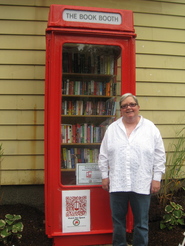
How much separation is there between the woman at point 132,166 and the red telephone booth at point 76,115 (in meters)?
0.42

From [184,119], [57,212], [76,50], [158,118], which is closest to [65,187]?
[57,212]

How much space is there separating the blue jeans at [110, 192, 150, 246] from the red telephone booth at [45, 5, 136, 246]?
365mm

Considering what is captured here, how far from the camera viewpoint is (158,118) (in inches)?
157

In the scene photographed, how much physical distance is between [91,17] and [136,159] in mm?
1596

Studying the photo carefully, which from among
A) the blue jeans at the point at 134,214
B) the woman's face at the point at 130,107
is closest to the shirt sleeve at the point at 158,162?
the blue jeans at the point at 134,214

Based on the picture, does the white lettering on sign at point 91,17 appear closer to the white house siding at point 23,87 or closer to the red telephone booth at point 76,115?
the red telephone booth at point 76,115

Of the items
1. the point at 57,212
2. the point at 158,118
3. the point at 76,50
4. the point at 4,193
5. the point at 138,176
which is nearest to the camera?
the point at 138,176

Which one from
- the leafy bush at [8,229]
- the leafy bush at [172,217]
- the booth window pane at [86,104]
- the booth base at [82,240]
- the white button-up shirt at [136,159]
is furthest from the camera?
the leafy bush at [172,217]

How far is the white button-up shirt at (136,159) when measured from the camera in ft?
7.70

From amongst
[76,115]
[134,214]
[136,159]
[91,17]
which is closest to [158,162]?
[136,159]

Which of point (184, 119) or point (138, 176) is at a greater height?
point (184, 119)

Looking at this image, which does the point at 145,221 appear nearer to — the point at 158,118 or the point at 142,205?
the point at 142,205

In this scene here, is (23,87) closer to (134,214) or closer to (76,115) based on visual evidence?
(76,115)

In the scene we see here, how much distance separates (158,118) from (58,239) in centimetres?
228
